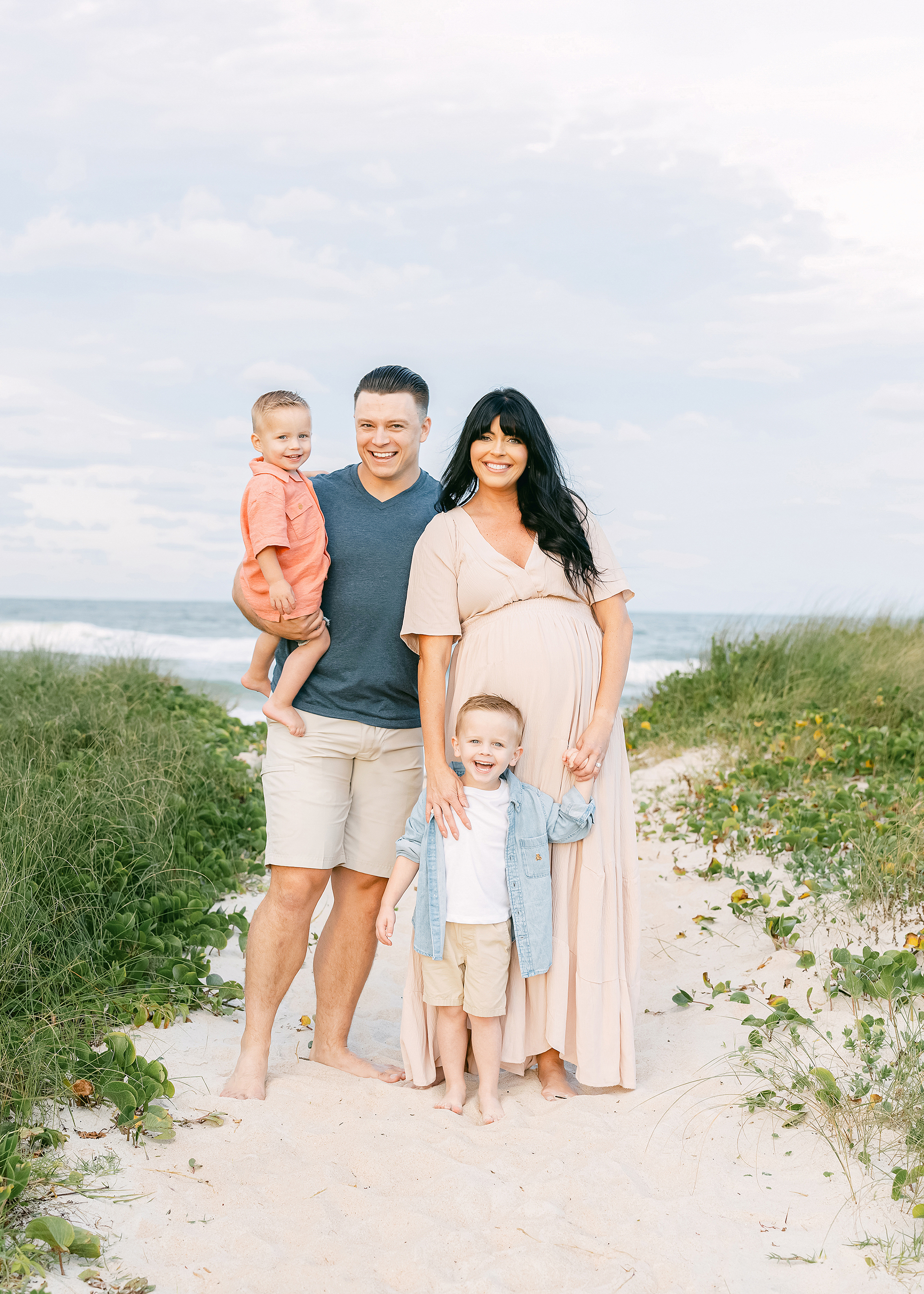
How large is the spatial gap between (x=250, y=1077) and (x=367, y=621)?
1675 mm

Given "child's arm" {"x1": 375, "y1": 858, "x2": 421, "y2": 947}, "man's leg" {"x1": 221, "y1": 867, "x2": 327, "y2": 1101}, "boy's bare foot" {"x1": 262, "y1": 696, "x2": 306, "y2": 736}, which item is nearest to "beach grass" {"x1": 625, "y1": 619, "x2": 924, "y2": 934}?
"child's arm" {"x1": 375, "y1": 858, "x2": 421, "y2": 947}

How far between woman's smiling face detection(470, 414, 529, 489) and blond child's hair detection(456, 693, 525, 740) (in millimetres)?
741

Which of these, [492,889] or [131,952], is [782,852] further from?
[131,952]

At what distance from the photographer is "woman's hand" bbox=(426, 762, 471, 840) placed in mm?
3449

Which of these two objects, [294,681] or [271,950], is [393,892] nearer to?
[271,950]

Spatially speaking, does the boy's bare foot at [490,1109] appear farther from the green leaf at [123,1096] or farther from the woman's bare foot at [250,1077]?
the green leaf at [123,1096]

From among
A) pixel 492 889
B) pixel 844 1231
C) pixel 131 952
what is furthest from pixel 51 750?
pixel 844 1231

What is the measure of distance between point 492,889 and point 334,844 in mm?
650

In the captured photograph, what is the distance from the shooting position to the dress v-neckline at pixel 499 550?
11.7 feet

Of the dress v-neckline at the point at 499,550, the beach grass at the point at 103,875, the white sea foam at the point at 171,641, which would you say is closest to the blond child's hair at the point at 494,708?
the dress v-neckline at the point at 499,550

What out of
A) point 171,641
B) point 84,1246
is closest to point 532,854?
point 84,1246

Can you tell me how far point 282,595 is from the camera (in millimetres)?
3592

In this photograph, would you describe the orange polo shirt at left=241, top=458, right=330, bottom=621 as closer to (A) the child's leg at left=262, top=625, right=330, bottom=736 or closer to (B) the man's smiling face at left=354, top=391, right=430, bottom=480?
(A) the child's leg at left=262, top=625, right=330, bottom=736

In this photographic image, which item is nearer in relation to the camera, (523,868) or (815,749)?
(523,868)
